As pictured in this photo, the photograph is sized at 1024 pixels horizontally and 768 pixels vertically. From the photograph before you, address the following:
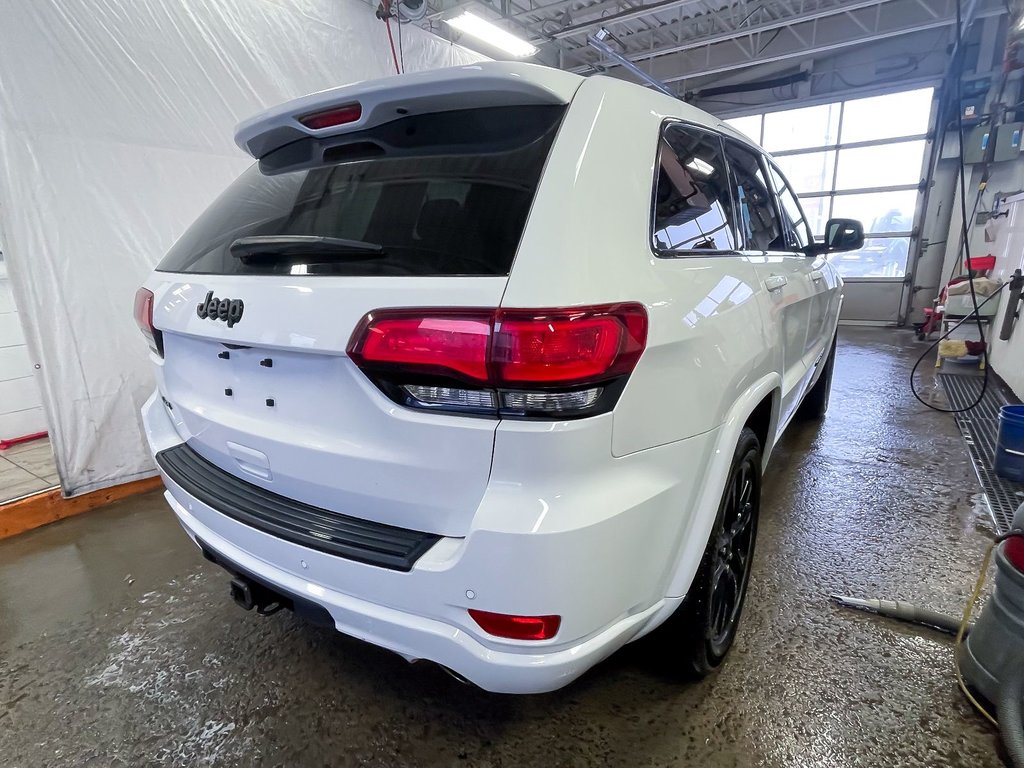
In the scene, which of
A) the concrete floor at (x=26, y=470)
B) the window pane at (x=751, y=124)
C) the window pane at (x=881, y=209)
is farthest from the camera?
the window pane at (x=751, y=124)

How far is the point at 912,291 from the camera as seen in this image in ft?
29.6

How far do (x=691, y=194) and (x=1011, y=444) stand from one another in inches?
107

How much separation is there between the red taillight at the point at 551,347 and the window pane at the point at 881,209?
995 centimetres

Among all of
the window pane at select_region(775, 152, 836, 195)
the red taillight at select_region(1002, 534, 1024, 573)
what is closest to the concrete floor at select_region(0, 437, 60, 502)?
the red taillight at select_region(1002, 534, 1024, 573)

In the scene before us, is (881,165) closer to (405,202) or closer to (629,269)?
(629,269)

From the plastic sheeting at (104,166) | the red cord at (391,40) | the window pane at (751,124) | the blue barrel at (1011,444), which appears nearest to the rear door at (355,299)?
the plastic sheeting at (104,166)

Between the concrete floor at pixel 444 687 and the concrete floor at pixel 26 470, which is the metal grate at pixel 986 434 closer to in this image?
the concrete floor at pixel 444 687

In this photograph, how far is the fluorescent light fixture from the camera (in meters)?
4.81

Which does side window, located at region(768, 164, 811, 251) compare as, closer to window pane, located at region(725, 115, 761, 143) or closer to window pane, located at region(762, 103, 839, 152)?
window pane, located at region(762, 103, 839, 152)

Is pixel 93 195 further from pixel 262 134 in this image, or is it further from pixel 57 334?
pixel 262 134

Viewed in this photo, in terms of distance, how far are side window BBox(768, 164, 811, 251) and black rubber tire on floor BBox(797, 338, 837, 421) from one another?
1.22m

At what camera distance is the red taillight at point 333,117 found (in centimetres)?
127

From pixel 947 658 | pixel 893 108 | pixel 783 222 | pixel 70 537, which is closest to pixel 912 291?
pixel 893 108

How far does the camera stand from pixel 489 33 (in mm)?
5059
